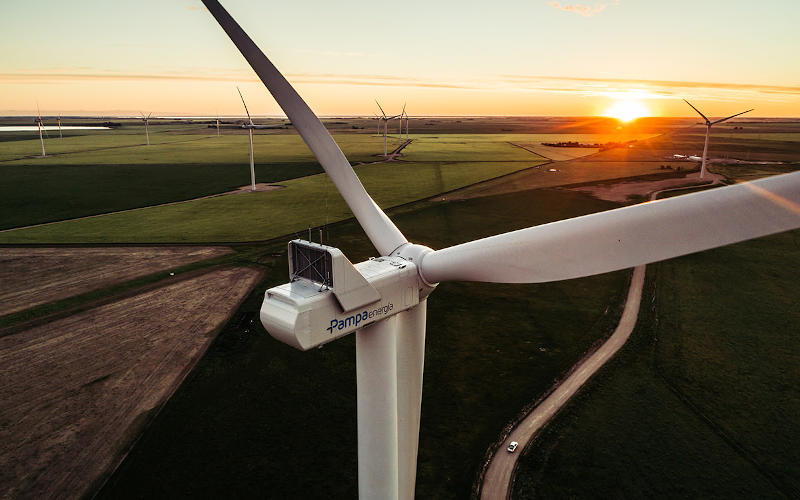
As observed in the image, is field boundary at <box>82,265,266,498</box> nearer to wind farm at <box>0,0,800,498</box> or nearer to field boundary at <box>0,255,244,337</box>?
wind farm at <box>0,0,800,498</box>

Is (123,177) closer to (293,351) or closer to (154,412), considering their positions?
(293,351)

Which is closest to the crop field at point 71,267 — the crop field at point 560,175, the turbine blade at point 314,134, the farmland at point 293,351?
the farmland at point 293,351

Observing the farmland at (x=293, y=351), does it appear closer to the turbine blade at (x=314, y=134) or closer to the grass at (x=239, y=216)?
the grass at (x=239, y=216)

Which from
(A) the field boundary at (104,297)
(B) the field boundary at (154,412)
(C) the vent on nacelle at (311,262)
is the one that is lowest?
(B) the field boundary at (154,412)

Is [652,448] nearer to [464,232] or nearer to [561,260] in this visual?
[561,260]

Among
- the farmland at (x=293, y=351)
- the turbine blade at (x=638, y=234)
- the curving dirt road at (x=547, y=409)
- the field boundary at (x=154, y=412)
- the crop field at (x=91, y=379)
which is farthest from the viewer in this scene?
the farmland at (x=293, y=351)

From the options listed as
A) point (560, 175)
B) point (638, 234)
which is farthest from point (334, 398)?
point (560, 175)

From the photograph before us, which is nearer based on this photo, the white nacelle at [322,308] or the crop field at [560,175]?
the white nacelle at [322,308]
